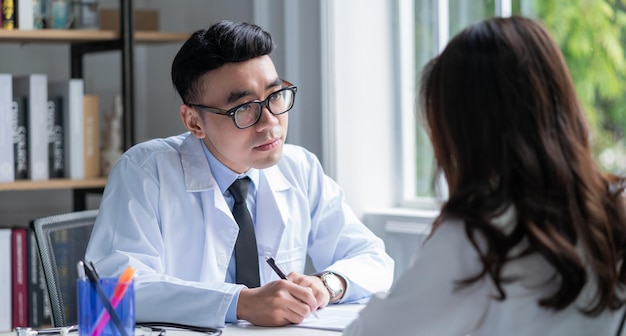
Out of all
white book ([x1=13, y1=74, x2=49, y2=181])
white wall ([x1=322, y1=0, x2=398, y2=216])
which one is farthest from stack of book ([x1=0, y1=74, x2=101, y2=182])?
white wall ([x1=322, y1=0, x2=398, y2=216])

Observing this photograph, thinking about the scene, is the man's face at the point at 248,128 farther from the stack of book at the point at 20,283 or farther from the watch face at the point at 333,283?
the stack of book at the point at 20,283

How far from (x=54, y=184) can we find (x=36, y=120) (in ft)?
0.68

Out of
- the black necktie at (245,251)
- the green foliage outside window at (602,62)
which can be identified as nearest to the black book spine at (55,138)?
the black necktie at (245,251)

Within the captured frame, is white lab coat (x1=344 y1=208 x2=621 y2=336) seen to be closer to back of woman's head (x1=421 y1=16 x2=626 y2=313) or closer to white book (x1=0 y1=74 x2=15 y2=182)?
back of woman's head (x1=421 y1=16 x2=626 y2=313)

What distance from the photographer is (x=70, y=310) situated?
78.5 inches

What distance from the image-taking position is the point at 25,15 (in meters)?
2.81

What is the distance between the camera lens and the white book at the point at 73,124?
2.88 metres

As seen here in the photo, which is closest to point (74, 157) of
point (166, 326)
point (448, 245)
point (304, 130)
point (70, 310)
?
point (304, 130)

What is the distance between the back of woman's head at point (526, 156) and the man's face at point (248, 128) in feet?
2.60

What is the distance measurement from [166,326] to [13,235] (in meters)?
1.31

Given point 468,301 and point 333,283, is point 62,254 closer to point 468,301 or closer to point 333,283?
point 333,283

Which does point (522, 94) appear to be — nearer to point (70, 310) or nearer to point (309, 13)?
point (70, 310)

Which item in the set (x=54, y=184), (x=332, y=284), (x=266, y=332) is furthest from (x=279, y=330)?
(x=54, y=184)

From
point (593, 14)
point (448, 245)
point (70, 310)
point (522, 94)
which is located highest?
point (593, 14)
